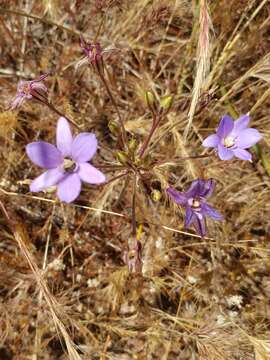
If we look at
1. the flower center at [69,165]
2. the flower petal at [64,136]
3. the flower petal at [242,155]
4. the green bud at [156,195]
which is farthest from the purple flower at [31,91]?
the flower petal at [242,155]

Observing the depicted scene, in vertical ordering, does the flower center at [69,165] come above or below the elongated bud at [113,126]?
below

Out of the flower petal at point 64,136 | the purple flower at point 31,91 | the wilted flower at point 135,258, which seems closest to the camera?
the flower petal at point 64,136

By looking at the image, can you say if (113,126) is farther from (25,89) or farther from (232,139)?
(232,139)

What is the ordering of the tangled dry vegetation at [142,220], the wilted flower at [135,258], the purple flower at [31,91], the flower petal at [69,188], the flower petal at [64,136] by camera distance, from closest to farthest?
the flower petal at [69,188], the flower petal at [64,136], the purple flower at [31,91], the wilted flower at [135,258], the tangled dry vegetation at [142,220]

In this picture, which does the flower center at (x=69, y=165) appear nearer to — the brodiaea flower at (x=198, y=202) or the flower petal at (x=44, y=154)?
the flower petal at (x=44, y=154)

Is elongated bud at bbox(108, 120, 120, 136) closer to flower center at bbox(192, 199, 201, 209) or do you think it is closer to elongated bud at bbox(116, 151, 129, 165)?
elongated bud at bbox(116, 151, 129, 165)

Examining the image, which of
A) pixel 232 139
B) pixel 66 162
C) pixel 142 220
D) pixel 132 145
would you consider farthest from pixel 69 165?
pixel 142 220

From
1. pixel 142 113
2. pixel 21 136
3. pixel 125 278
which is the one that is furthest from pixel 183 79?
pixel 125 278
